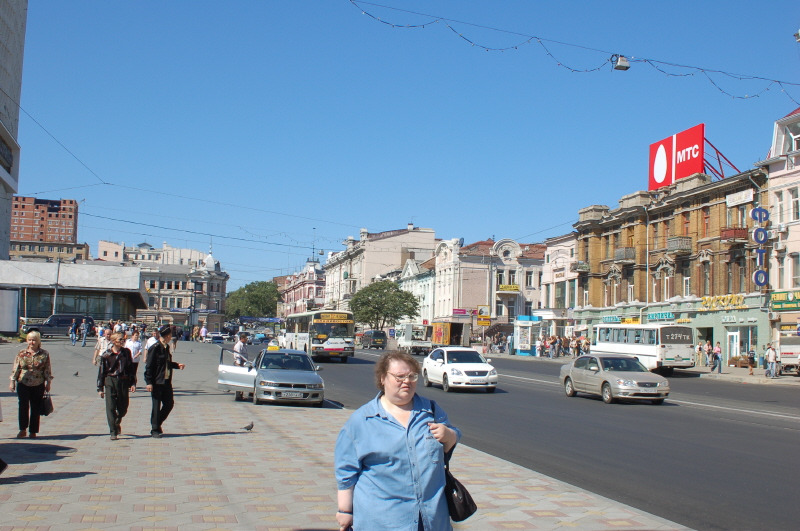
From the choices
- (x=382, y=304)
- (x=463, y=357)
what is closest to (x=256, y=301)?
(x=382, y=304)

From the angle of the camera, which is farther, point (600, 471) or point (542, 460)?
point (542, 460)

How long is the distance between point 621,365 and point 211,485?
17.3 m

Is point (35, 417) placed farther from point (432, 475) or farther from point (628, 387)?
point (628, 387)

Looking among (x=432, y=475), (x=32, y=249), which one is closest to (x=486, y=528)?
(x=432, y=475)

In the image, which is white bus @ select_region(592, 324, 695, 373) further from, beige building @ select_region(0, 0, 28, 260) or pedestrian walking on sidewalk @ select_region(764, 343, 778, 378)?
beige building @ select_region(0, 0, 28, 260)

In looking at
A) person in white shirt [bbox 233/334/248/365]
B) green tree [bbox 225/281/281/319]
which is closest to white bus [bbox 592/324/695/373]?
person in white shirt [bbox 233/334/248/365]

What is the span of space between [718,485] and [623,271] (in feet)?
174

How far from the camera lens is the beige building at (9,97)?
59.5 meters

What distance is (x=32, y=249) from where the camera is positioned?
175250 mm

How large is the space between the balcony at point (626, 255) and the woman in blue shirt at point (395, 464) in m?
57.8

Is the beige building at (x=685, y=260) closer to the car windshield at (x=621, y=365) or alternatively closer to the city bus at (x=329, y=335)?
the city bus at (x=329, y=335)

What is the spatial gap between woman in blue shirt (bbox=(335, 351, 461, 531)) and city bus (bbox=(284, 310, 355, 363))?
42.7m

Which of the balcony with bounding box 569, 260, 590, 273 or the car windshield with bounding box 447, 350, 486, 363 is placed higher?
the balcony with bounding box 569, 260, 590, 273

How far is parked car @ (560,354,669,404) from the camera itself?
21.9m
